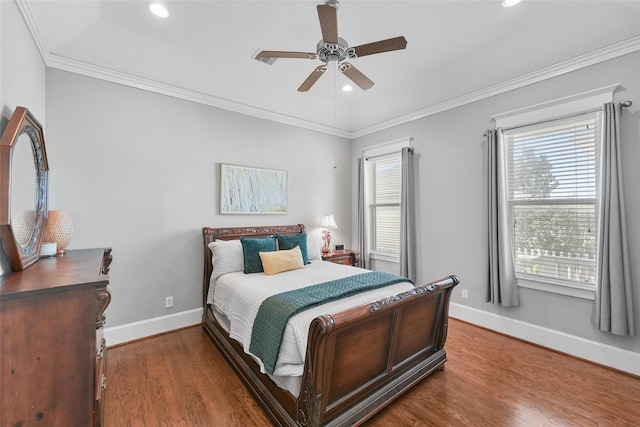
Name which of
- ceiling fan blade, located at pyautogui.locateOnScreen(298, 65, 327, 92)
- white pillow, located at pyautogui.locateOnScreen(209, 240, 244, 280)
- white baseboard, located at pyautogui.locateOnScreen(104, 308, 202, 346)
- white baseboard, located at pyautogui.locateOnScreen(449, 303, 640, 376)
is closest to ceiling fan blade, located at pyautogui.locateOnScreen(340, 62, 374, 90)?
ceiling fan blade, located at pyautogui.locateOnScreen(298, 65, 327, 92)

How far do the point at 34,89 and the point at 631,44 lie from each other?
5.05m

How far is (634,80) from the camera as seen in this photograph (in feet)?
7.86

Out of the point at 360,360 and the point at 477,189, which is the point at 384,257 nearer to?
the point at 477,189

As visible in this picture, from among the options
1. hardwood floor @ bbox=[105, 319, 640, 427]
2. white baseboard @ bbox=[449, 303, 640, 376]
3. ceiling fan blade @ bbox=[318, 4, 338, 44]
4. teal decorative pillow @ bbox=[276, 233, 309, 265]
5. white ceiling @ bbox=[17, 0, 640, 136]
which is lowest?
hardwood floor @ bbox=[105, 319, 640, 427]

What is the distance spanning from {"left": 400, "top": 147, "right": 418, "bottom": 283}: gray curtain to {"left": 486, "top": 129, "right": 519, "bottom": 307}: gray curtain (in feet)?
3.42

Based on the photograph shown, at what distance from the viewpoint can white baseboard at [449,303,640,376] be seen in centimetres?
242

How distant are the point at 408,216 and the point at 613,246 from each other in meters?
2.08

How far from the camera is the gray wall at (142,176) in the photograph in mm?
2703

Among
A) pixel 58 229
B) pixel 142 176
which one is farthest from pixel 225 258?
pixel 58 229

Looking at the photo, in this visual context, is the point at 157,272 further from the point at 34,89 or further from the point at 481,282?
the point at 481,282

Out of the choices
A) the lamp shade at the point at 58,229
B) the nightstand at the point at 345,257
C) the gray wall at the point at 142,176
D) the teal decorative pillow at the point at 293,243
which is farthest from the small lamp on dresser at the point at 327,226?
the lamp shade at the point at 58,229

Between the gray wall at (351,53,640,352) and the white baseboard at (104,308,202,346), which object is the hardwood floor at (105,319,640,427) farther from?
the gray wall at (351,53,640,352)

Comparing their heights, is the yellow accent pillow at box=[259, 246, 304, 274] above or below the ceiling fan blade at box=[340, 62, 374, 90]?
below

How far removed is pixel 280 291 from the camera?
→ 2271mm
